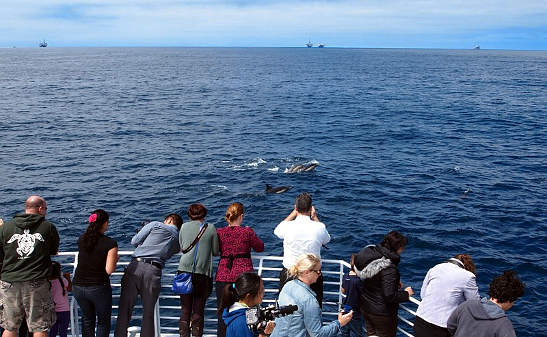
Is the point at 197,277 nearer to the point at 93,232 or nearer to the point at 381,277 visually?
the point at 93,232

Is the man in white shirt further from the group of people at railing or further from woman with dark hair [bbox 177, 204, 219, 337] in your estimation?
woman with dark hair [bbox 177, 204, 219, 337]

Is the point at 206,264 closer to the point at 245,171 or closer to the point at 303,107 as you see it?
the point at 245,171

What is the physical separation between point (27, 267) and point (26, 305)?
2.02 feet

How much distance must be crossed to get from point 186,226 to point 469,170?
3818 cm

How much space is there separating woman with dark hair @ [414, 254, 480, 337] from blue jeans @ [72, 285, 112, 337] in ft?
16.4

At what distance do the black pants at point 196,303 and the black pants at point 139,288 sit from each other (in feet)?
1.76

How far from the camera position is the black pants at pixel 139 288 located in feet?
25.8

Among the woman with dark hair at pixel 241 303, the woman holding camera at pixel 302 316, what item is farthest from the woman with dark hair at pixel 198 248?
the woman with dark hair at pixel 241 303

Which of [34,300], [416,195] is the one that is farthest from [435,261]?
[34,300]

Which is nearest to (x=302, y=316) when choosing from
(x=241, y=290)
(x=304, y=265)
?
(x=304, y=265)

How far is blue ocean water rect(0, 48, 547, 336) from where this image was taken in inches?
1085

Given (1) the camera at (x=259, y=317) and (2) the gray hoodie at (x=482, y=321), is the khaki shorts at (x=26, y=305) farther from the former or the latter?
(2) the gray hoodie at (x=482, y=321)

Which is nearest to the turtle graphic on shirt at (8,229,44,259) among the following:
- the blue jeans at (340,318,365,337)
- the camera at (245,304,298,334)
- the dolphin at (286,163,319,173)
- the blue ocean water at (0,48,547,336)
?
the camera at (245,304,298,334)

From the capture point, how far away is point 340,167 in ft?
142
